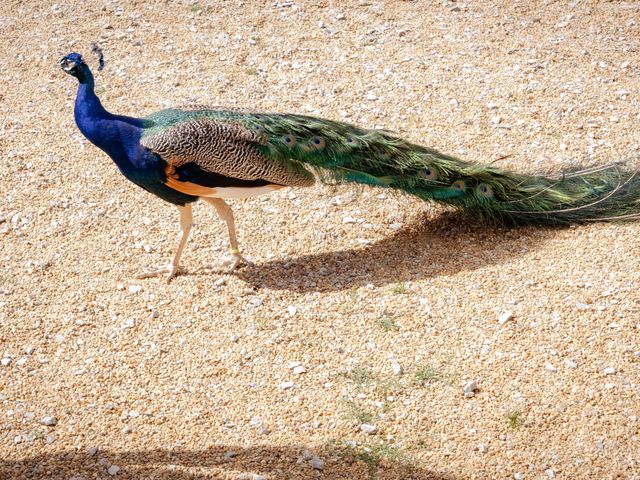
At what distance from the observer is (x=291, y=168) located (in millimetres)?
5078

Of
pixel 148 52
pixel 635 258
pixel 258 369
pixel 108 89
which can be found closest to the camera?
pixel 258 369

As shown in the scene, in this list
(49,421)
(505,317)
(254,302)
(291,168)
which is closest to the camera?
(49,421)

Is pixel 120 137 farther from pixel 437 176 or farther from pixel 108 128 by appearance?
pixel 437 176

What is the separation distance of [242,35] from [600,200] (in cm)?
434

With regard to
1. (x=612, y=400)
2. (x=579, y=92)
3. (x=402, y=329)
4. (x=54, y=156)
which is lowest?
(x=612, y=400)

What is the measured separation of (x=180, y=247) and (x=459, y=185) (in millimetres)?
1928

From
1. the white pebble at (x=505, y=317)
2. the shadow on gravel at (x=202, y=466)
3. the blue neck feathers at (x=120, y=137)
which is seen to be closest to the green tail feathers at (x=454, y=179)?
the blue neck feathers at (x=120, y=137)

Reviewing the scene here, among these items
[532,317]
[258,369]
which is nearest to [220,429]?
[258,369]

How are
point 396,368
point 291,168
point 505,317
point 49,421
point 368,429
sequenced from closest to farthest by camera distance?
point 368,429 < point 49,421 < point 396,368 < point 505,317 < point 291,168

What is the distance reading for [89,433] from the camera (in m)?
4.08

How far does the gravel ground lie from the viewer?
156 inches

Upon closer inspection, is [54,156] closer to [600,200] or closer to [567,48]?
[600,200]

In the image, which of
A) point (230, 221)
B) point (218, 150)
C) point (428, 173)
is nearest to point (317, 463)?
point (230, 221)

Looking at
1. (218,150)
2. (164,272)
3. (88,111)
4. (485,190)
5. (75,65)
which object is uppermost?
(75,65)
